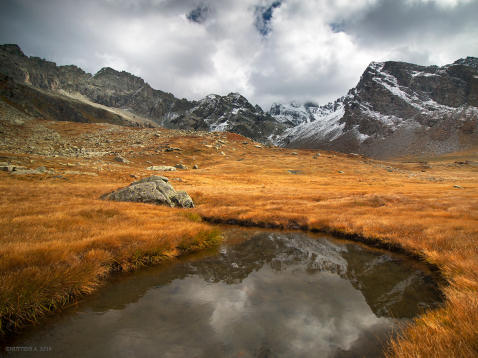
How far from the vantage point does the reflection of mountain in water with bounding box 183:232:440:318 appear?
7.46m

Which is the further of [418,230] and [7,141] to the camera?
[7,141]

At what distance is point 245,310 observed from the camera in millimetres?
6570

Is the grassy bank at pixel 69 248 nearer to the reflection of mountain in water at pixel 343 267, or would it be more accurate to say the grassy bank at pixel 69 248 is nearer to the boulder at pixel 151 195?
the reflection of mountain in water at pixel 343 267

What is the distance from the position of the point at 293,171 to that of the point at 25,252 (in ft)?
210

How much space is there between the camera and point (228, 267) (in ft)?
32.1

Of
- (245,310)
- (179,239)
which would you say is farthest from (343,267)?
(179,239)

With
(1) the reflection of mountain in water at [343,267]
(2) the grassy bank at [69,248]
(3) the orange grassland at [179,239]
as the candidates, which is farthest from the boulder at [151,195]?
(1) the reflection of mountain in water at [343,267]

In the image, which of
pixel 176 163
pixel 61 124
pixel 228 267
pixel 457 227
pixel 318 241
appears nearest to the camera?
pixel 228 267

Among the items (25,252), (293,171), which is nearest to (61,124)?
(293,171)

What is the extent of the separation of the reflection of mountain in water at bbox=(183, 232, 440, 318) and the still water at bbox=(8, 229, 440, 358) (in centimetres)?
5

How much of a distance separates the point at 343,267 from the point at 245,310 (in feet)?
18.8

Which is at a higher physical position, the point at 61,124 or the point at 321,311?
the point at 61,124

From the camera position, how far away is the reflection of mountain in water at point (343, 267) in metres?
7.46

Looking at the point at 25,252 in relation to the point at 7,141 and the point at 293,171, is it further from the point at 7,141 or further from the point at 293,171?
the point at 7,141
